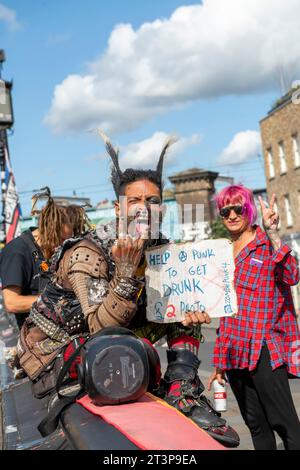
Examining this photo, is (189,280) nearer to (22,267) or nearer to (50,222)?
(50,222)

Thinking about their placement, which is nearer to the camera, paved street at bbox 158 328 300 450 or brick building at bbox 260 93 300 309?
paved street at bbox 158 328 300 450

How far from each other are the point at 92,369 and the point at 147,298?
659 mm

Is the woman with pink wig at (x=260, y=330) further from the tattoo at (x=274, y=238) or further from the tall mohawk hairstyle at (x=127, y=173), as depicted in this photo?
the tall mohawk hairstyle at (x=127, y=173)

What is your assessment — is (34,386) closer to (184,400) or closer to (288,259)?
(184,400)

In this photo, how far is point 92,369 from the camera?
2.38 metres

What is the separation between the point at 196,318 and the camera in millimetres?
2891

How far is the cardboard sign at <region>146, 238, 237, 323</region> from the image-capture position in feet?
9.63

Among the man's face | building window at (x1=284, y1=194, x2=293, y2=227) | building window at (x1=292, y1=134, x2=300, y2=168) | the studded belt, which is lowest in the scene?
the studded belt

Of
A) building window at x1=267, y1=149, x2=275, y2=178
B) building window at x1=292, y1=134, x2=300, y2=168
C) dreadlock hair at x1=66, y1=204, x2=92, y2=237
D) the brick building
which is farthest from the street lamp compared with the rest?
dreadlock hair at x1=66, y1=204, x2=92, y2=237

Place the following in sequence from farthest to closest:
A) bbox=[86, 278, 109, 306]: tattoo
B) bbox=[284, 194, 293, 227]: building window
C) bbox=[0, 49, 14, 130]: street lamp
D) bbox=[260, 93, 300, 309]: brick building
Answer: bbox=[284, 194, 293, 227]: building window → bbox=[260, 93, 300, 309]: brick building → bbox=[0, 49, 14, 130]: street lamp → bbox=[86, 278, 109, 306]: tattoo

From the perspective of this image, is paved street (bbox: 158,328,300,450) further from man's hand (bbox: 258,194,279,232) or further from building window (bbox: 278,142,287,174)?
building window (bbox: 278,142,287,174)

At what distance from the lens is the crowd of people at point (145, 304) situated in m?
2.74

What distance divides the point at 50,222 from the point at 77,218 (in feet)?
0.62
